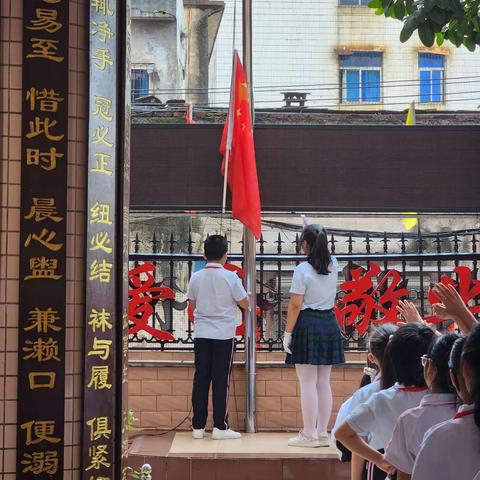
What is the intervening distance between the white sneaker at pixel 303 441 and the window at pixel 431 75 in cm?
1753

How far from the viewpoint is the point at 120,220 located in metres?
3.77

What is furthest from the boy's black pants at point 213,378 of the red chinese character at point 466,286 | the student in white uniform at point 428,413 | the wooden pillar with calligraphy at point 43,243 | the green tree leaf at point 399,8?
the student in white uniform at point 428,413

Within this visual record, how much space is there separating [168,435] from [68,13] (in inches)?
163

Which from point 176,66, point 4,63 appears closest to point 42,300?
point 4,63

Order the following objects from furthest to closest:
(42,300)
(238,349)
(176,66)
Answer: (176,66) < (238,349) < (42,300)

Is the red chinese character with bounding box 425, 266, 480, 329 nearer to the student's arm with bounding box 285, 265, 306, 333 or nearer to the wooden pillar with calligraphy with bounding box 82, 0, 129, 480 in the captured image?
the student's arm with bounding box 285, 265, 306, 333

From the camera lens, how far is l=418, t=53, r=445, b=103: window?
75.9ft

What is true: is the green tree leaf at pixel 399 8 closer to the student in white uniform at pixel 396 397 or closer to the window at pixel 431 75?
the student in white uniform at pixel 396 397

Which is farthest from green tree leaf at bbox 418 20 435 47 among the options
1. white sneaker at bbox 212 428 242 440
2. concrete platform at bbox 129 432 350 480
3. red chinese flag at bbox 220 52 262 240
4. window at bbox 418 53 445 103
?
window at bbox 418 53 445 103

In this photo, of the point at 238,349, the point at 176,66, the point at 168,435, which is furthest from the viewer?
the point at 176,66

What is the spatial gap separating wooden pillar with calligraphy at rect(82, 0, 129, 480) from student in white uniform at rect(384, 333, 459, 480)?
113cm

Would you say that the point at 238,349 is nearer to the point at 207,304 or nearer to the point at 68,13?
the point at 207,304

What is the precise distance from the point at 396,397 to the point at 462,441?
1.20 m

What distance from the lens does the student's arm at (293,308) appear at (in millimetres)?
6586
